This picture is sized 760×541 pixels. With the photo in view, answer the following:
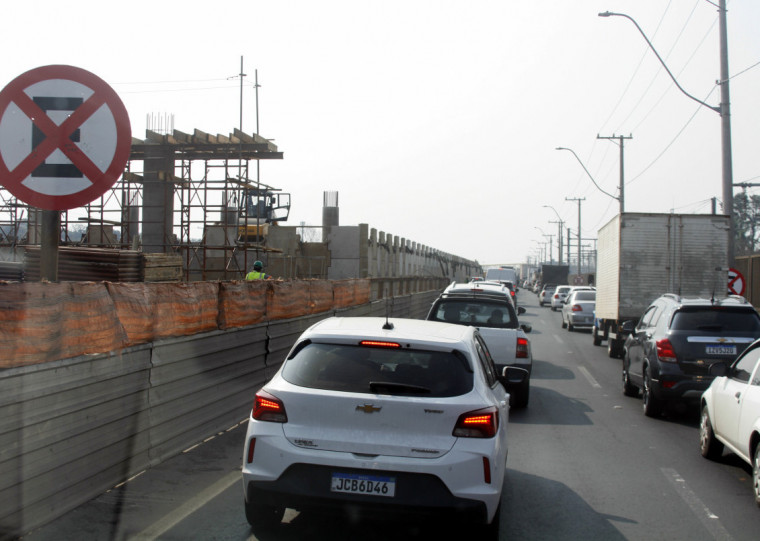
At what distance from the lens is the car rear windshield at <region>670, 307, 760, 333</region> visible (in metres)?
10.6

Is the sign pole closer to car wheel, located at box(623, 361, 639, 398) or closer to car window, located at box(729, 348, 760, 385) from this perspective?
car window, located at box(729, 348, 760, 385)

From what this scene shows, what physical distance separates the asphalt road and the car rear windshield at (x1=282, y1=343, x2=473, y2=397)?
89 cm

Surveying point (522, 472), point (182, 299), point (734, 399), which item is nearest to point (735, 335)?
point (734, 399)

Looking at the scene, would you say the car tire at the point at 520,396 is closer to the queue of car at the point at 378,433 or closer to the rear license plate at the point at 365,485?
the queue of car at the point at 378,433

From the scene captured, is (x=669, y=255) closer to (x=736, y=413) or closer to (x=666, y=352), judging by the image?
(x=666, y=352)

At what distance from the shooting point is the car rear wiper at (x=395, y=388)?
491 centimetres

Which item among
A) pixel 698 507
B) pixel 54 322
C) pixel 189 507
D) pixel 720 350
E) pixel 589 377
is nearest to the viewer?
pixel 54 322

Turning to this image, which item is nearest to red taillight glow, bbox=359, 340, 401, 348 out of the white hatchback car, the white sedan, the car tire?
the white hatchback car

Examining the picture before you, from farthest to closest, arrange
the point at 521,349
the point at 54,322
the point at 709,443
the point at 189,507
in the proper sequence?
1. the point at 521,349
2. the point at 709,443
3. the point at 189,507
4. the point at 54,322

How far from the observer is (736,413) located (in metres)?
7.21

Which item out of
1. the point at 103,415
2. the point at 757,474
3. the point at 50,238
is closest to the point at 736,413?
the point at 757,474

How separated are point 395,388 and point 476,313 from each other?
25.4 feet

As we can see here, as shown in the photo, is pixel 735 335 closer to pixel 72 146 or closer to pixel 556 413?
pixel 556 413

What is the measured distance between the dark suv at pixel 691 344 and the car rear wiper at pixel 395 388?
667 cm
